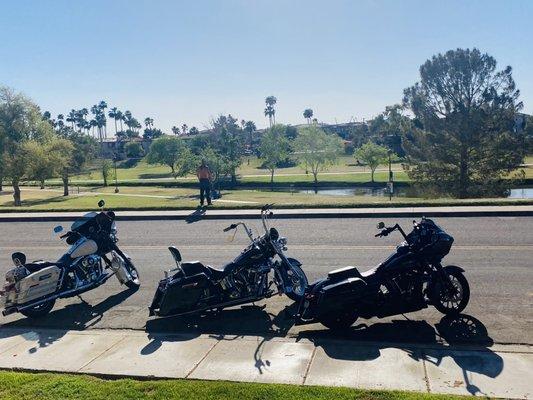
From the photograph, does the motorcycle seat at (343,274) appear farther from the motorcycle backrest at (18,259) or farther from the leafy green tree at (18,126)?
the leafy green tree at (18,126)

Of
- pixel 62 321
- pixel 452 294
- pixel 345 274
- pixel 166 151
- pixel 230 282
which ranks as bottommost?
pixel 62 321

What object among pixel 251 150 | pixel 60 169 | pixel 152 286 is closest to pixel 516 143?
pixel 152 286

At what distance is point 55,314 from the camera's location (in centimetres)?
934

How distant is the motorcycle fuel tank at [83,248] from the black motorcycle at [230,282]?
1.86 metres

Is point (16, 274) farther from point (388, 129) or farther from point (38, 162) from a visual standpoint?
point (388, 129)

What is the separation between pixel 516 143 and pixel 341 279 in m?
43.0

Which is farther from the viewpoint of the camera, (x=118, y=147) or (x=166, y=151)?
(x=118, y=147)

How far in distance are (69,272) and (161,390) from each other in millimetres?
4518

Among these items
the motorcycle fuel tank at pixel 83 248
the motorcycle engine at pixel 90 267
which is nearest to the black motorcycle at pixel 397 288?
the motorcycle fuel tank at pixel 83 248

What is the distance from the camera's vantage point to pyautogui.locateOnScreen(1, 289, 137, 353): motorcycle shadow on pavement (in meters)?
8.15

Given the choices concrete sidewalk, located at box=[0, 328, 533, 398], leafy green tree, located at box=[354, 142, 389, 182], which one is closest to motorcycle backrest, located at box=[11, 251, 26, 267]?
concrete sidewalk, located at box=[0, 328, 533, 398]

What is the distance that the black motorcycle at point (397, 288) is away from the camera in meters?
7.34

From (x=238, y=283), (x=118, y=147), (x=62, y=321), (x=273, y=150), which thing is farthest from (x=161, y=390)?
(x=118, y=147)

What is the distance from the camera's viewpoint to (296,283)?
860 cm
